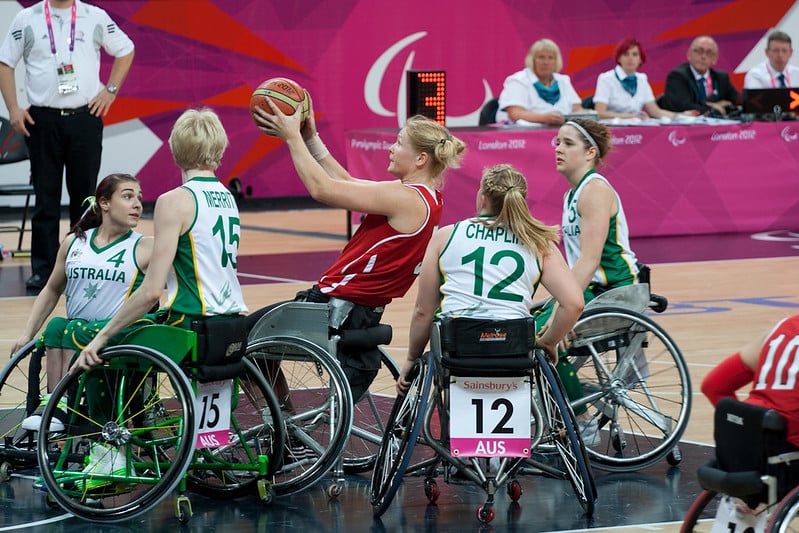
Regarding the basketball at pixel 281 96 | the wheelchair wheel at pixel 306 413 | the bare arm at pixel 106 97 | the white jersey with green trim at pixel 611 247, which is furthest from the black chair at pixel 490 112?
the basketball at pixel 281 96

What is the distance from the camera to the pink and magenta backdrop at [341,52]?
16.9 meters

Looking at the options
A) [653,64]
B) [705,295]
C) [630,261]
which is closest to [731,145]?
[705,295]

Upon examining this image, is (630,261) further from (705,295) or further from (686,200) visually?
(686,200)

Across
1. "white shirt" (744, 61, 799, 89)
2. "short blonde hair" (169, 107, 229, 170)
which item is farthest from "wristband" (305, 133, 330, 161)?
"white shirt" (744, 61, 799, 89)

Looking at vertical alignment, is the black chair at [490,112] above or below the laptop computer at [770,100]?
below

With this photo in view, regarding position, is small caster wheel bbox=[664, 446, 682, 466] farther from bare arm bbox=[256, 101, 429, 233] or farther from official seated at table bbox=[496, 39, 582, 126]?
official seated at table bbox=[496, 39, 582, 126]

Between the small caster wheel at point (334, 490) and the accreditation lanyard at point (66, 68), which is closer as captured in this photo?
the small caster wheel at point (334, 490)

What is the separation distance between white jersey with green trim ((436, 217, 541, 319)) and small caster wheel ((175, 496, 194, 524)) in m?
1.15

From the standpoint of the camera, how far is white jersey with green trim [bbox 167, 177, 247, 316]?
208 inches

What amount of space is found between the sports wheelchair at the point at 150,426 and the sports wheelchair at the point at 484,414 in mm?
542

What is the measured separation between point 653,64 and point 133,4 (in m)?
7.06

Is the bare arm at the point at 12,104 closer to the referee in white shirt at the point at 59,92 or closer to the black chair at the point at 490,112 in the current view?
the referee in white shirt at the point at 59,92

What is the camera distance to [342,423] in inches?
216

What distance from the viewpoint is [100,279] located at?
5691mm
